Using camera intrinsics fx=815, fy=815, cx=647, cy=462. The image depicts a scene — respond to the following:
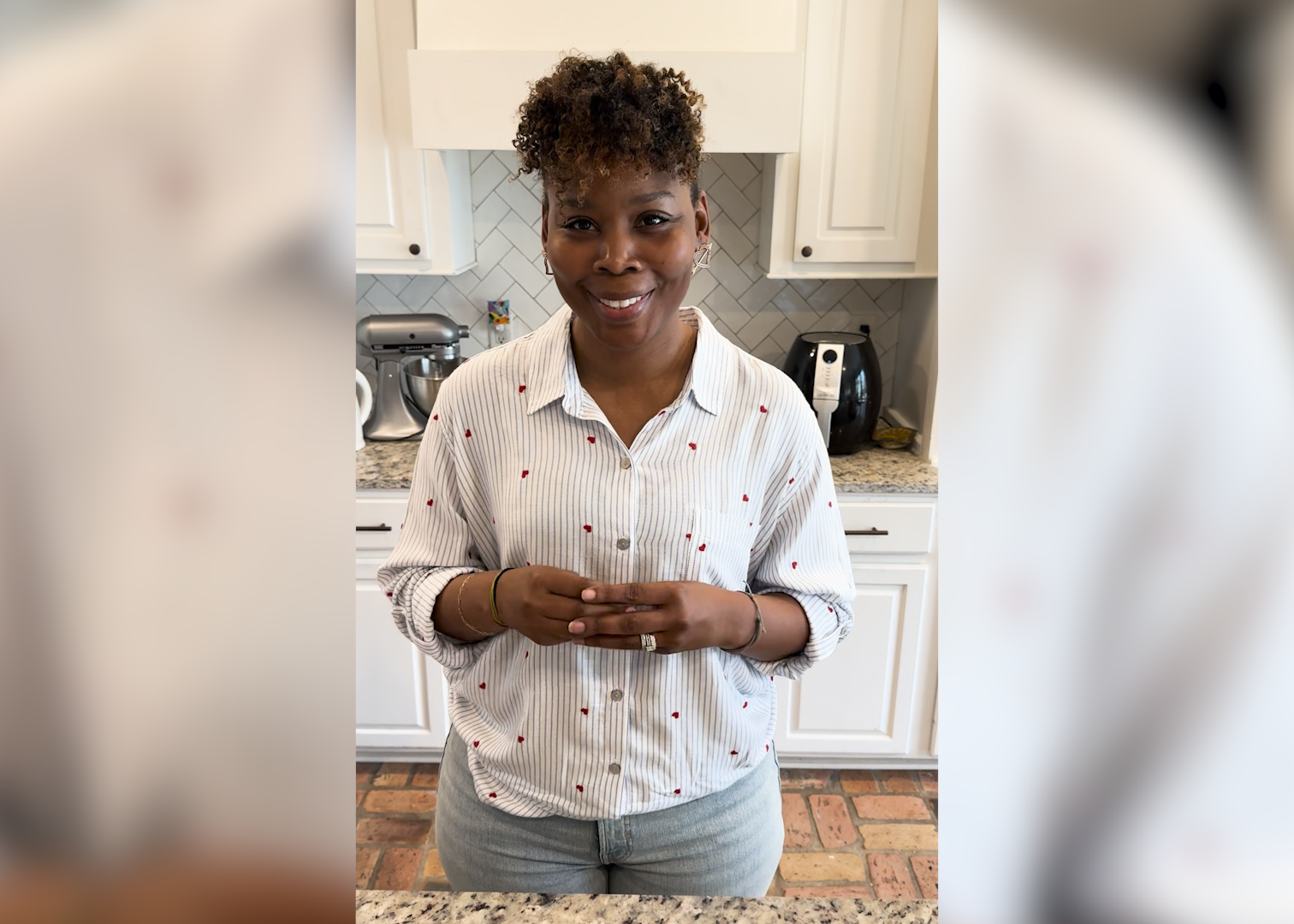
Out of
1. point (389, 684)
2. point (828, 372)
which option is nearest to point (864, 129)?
point (828, 372)

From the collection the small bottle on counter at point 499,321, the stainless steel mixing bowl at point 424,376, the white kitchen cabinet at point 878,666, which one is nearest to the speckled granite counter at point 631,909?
the white kitchen cabinet at point 878,666

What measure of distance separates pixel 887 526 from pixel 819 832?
541 millimetres

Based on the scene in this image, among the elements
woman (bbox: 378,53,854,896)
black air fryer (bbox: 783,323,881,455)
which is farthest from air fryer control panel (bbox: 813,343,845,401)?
woman (bbox: 378,53,854,896)

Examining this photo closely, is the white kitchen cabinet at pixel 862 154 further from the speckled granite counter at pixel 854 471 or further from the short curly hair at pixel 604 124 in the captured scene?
the short curly hair at pixel 604 124

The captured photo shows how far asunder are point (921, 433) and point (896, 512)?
22 cm

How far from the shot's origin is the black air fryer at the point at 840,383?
4.59 ft

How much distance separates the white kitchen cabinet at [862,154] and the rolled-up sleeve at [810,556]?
871 millimetres

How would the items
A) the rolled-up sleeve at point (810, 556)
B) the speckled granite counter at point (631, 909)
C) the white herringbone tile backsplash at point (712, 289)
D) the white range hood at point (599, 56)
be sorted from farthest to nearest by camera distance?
the white herringbone tile backsplash at point (712, 289) < the white range hood at point (599, 56) < the rolled-up sleeve at point (810, 556) < the speckled granite counter at point (631, 909)

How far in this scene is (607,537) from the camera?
0.61 metres

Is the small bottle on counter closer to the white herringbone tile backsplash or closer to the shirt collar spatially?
the white herringbone tile backsplash

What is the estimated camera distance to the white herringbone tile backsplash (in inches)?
63.2

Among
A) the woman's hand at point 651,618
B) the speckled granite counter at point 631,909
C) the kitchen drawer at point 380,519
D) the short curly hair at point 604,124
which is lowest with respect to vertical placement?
the kitchen drawer at point 380,519
